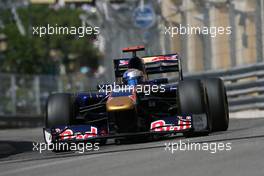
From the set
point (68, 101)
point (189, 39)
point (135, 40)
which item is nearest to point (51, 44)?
point (135, 40)

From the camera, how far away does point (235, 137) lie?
37.2 feet

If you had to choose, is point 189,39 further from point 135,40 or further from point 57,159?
point 57,159

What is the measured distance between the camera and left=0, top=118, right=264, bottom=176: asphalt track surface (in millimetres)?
8336

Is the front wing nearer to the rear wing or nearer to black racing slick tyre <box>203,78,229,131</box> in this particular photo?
black racing slick tyre <box>203,78,229,131</box>

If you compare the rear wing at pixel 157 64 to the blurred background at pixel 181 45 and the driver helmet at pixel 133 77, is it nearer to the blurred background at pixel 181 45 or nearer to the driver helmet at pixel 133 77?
the driver helmet at pixel 133 77

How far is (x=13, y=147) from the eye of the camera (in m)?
14.9

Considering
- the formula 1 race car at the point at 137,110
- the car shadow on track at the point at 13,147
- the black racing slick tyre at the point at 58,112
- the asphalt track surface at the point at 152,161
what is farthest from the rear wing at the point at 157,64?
the asphalt track surface at the point at 152,161

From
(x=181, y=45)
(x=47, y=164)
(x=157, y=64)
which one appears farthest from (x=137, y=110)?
(x=181, y=45)

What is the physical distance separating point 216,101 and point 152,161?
3.36 meters

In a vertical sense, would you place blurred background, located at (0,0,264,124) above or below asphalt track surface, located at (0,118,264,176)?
above

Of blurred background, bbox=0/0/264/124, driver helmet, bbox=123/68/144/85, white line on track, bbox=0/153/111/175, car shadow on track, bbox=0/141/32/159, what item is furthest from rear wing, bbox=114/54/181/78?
blurred background, bbox=0/0/264/124

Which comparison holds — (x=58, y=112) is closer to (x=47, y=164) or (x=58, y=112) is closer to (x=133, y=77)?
(x=133, y=77)

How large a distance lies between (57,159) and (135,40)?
1870 cm

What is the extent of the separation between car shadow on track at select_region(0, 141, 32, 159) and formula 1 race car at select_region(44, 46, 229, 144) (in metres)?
1.26
